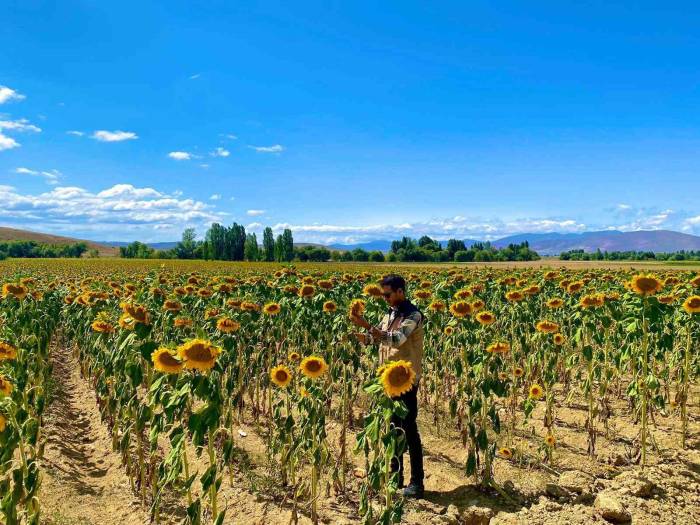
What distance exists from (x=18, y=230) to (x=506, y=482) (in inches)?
9095

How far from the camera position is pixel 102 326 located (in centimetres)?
593

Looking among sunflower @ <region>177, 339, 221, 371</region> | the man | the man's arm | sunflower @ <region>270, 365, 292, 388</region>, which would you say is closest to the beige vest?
the man

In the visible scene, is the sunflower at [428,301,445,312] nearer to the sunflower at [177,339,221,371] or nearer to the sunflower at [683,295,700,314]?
the sunflower at [683,295,700,314]

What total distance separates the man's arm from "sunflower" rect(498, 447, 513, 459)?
2276 millimetres

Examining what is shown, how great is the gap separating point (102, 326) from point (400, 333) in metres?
3.59

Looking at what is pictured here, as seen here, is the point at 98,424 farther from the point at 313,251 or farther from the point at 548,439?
the point at 313,251

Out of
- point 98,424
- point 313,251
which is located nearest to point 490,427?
point 98,424

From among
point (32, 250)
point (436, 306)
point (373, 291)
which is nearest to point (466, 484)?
point (373, 291)

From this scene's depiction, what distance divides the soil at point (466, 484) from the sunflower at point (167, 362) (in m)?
1.67

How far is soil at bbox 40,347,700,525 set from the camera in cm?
470

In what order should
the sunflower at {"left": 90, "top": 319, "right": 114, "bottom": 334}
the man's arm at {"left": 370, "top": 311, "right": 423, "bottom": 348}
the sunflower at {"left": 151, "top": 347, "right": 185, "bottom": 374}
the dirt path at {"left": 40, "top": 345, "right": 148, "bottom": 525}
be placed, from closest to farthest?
the sunflower at {"left": 151, "top": 347, "right": 185, "bottom": 374}
the man's arm at {"left": 370, "top": 311, "right": 423, "bottom": 348}
the dirt path at {"left": 40, "top": 345, "right": 148, "bottom": 525}
the sunflower at {"left": 90, "top": 319, "right": 114, "bottom": 334}

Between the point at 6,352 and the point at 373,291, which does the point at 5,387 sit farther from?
the point at 373,291

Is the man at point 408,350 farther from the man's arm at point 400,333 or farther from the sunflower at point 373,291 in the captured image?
the sunflower at point 373,291

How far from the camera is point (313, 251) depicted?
10894 cm
